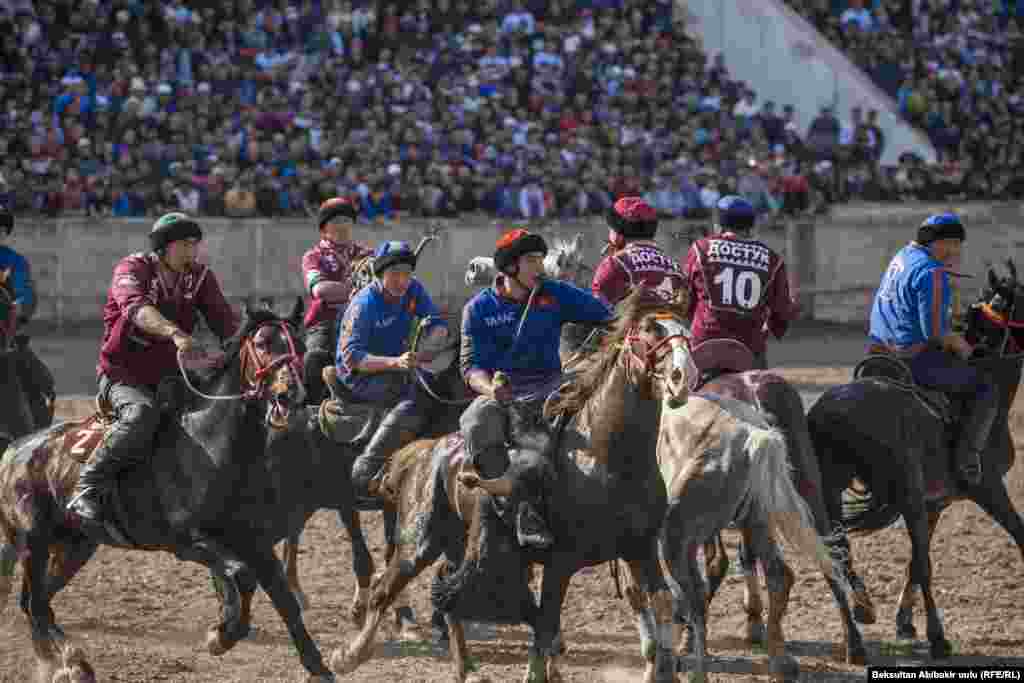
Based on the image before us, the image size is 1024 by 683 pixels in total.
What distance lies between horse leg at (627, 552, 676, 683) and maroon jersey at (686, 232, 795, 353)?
7.80 feet

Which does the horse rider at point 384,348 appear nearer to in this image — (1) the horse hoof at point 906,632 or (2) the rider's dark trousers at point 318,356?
(2) the rider's dark trousers at point 318,356

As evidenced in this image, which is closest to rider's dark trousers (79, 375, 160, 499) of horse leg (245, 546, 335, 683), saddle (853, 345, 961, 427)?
horse leg (245, 546, 335, 683)

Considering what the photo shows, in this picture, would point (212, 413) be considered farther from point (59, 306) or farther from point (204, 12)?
point (204, 12)

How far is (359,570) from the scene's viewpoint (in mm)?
11070

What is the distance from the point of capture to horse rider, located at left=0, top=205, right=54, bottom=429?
1208 centimetres

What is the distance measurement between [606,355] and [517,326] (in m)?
0.61

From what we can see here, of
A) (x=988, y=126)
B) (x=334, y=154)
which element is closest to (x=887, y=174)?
(x=988, y=126)

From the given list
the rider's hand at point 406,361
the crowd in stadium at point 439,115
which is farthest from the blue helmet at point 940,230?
the crowd in stadium at point 439,115

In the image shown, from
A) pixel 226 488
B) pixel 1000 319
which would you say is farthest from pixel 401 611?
pixel 1000 319

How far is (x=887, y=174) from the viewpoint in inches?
1154

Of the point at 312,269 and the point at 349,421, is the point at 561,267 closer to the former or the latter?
the point at 349,421

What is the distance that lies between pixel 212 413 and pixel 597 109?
2086 cm

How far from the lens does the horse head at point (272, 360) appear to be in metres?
8.71

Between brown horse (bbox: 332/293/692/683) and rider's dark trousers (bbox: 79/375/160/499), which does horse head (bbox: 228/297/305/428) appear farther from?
brown horse (bbox: 332/293/692/683)
